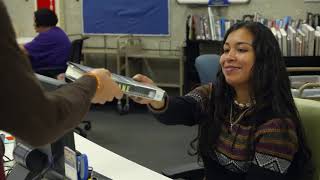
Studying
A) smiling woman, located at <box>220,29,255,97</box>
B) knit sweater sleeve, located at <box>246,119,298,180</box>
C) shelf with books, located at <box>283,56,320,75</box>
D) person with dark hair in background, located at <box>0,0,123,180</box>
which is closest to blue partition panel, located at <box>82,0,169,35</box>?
shelf with books, located at <box>283,56,320,75</box>

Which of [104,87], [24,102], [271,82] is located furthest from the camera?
[271,82]

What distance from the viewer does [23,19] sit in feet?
20.4

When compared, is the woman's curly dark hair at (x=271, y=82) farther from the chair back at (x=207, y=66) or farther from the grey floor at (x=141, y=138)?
the grey floor at (x=141, y=138)

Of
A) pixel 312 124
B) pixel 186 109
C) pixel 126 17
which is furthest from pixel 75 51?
pixel 312 124

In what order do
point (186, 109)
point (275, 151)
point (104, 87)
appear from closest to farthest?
point (104, 87), point (275, 151), point (186, 109)

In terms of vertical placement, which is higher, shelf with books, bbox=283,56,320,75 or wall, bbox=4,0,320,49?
wall, bbox=4,0,320,49

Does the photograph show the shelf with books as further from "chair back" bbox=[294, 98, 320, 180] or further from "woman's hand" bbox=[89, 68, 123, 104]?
"woman's hand" bbox=[89, 68, 123, 104]

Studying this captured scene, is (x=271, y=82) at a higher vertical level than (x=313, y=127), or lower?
higher

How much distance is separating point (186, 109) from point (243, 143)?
0.31 metres

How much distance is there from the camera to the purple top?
4.48m

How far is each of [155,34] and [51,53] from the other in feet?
5.10

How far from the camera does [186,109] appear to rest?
5.91ft

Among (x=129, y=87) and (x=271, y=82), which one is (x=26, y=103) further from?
(x=271, y=82)

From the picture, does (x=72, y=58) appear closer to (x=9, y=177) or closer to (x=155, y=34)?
(x=155, y=34)
